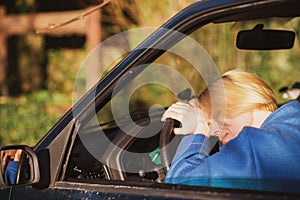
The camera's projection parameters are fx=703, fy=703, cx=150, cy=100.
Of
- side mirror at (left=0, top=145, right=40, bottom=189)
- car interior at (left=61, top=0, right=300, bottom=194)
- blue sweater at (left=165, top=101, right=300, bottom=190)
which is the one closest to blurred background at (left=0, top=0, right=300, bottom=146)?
car interior at (left=61, top=0, right=300, bottom=194)

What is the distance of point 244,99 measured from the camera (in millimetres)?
2633

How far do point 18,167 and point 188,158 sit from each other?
2.18 feet

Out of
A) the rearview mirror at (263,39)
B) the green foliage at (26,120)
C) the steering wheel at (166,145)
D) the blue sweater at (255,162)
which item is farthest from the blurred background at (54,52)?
the blue sweater at (255,162)

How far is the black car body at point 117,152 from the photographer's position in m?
2.40

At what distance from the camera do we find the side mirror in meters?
2.61

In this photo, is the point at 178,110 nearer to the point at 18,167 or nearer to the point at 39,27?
the point at 18,167

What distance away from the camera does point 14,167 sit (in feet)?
9.32

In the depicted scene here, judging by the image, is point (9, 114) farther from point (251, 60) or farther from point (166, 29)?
point (166, 29)

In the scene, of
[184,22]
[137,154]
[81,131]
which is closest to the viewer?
[184,22]

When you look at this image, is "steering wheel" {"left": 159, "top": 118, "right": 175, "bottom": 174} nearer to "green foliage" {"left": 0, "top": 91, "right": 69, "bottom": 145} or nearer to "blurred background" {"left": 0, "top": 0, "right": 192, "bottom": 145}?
"blurred background" {"left": 0, "top": 0, "right": 192, "bottom": 145}

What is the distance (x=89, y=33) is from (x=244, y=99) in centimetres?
734

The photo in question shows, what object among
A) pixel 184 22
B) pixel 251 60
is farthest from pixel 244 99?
pixel 251 60

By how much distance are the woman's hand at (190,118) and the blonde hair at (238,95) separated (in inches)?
2.1

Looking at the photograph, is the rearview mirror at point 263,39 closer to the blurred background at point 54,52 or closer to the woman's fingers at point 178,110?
the woman's fingers at point 178,110
